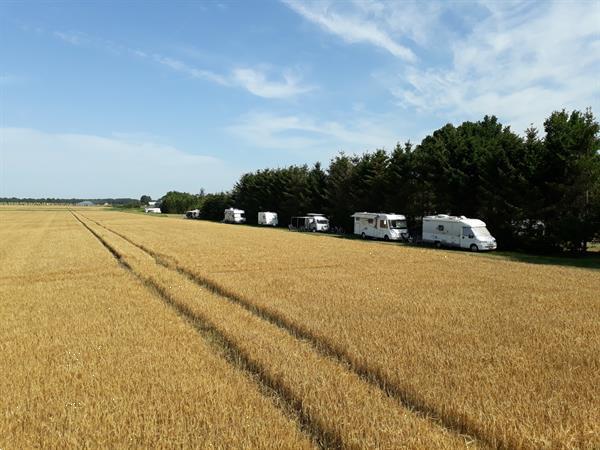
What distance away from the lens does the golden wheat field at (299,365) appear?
17.0 ft

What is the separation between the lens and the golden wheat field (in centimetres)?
519

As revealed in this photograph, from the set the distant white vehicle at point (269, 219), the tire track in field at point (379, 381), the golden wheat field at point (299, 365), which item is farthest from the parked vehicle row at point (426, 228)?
the tire track in field at point (379, 381)

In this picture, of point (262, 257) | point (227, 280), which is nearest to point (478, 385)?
point (227, 280)

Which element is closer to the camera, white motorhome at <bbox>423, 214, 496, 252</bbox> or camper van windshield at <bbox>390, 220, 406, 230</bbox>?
white motorhome at <bbox>423, 214, 496, 252</bbox>

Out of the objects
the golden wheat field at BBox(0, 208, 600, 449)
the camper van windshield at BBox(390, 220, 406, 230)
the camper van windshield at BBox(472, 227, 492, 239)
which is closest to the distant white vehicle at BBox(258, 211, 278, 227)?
the camper van windshield at BBox(390, 220, 406, 230)

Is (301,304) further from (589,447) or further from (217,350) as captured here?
(589,447)

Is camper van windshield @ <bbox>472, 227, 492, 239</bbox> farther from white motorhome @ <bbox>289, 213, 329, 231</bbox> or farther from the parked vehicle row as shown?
white motorhome @ <bbox>289, 213, 329, 231</bbox>

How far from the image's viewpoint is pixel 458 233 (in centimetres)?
3172

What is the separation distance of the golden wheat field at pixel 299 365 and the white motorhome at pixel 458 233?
1481cm

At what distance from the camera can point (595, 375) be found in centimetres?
699

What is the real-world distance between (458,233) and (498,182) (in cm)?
521

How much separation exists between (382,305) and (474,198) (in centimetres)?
2773

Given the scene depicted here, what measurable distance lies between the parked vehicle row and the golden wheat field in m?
15.1

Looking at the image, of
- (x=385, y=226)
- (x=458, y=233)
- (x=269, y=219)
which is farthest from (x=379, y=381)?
(x=269, y=219)
